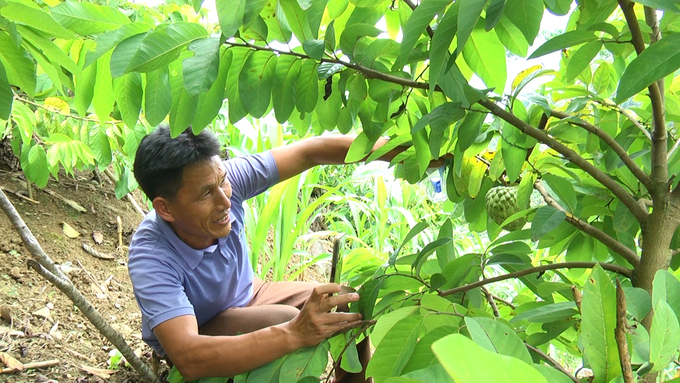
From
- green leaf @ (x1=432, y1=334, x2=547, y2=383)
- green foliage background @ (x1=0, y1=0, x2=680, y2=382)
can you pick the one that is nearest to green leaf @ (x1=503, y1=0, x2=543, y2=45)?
green foliage background @ (x1=0, y1=0, x2=680, y2=382)

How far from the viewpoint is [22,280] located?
2.33 meters

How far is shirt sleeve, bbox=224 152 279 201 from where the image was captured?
198cm

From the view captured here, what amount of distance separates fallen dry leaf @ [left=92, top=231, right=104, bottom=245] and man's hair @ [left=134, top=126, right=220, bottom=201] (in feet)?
4.38

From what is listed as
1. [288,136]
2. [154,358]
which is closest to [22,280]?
[154,358]

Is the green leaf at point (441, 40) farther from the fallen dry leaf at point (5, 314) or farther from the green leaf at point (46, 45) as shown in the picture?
the fallen dry leaf at point (5, 314)

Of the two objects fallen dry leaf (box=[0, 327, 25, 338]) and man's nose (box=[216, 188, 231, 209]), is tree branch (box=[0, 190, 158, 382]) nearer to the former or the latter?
man's nose (box=[216, 188, 231, 209])

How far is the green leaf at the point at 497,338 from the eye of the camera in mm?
441

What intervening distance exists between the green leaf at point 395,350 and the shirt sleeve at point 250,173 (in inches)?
52.7

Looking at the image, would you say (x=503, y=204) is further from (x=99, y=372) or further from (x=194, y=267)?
(x=99, y=372)

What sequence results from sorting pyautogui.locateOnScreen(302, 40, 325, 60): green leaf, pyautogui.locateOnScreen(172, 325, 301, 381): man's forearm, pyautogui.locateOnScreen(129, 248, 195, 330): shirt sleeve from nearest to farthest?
pyautogui.locateOnScreen(302, 40, 325, 60): green leaf → pyautogui.locateOnScreen(172, 325, 301, 381): man's forearm → pyautogui.locateOnScreen(129, 248, 195, 330): shirt sleeve

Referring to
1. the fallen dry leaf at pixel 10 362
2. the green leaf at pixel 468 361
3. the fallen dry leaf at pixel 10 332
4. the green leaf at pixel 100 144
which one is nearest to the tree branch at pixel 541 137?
the green leaf at pixel 468 361

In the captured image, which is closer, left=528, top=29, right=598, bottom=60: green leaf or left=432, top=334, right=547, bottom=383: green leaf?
left=432, top=334, right=547, bottom=383: green leaf

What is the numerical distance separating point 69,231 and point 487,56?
2.56m

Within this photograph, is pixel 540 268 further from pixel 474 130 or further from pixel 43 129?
pixel 43 129
